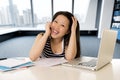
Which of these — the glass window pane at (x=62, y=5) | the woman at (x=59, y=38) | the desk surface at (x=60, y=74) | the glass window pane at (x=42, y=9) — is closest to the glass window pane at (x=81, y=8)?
the glass window pane at (x=62, y=5)

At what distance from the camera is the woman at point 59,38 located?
46.3 inches

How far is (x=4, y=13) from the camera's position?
5770 millimetres

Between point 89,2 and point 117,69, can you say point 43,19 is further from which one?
point 117,69

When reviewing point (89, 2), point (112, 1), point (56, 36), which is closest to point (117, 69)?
point (56, 36)

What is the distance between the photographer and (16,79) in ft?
2.35

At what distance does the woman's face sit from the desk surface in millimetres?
409

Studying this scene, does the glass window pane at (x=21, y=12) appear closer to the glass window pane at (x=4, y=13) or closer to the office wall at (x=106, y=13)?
the glass window pane at (x=4, y=13)

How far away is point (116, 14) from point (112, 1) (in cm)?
60

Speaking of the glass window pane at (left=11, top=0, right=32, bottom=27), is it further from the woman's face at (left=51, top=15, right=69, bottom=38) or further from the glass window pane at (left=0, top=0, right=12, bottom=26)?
the woman's face at (left=51, top=15, right=69, bottom=38)

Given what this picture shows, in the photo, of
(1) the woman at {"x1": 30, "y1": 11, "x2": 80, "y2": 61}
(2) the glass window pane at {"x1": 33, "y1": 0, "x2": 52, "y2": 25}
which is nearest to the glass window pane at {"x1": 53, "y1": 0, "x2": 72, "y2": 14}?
(2) the glass window pane at {"x1": 33, "y1": 0, "x2": 52, "y2": 25}

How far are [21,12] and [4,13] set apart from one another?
2.56 feet

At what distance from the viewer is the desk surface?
74 centimetres

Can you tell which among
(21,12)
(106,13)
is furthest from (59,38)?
(21,12)

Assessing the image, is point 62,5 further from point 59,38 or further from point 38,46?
point 38,46
